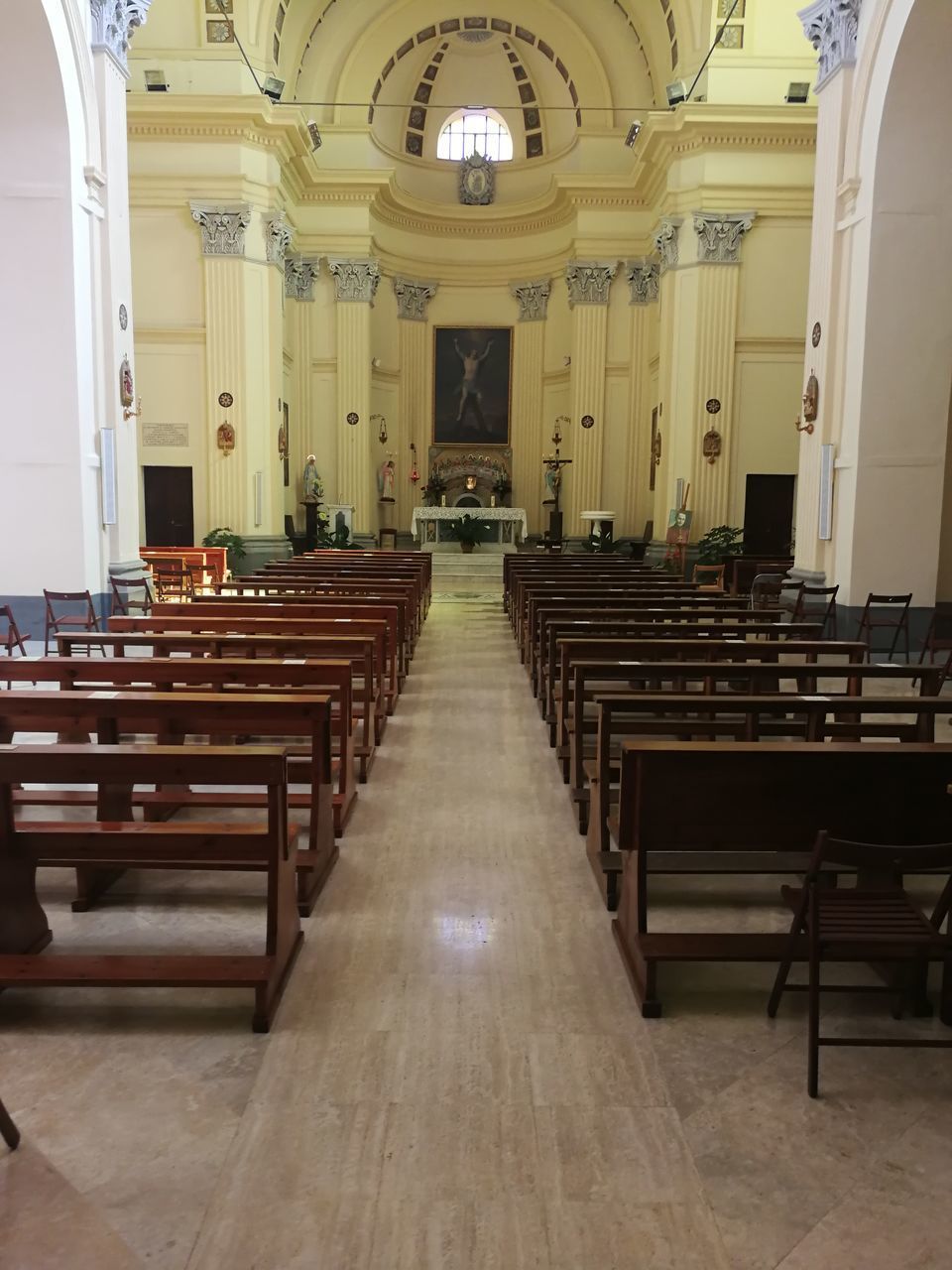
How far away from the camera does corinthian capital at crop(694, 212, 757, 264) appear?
60.2 feet

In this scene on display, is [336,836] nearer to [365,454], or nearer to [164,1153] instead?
[164,1153]

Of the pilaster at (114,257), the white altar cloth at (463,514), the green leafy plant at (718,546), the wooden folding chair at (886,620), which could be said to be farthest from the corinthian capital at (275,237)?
the wooden folding chair at (886,620)

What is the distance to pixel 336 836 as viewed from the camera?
15.8 feet

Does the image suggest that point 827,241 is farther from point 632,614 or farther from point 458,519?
point 458,519

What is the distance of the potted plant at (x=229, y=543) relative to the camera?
59.6 ft

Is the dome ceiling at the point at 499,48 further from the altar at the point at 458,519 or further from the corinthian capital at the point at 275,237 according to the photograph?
the altar at the point at 458,519

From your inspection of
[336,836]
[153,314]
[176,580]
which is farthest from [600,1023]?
[153,314]

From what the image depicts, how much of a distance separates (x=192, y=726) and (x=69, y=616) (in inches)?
294

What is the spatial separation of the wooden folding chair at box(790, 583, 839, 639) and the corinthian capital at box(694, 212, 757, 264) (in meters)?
9.64

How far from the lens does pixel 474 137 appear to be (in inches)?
971

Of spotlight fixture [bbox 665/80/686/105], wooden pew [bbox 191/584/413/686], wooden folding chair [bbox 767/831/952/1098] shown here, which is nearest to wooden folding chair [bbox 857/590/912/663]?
wooden pew [bbox 191/584/413/686]

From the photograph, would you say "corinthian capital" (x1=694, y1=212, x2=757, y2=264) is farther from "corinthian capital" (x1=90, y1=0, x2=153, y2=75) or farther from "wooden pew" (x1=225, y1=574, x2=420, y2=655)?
"wooden pew" (x1=225, y1=574, x2=420, y2=655)

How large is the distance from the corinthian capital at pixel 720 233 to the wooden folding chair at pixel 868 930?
691 inches

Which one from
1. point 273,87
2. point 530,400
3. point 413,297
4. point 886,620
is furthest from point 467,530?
point 886,620
